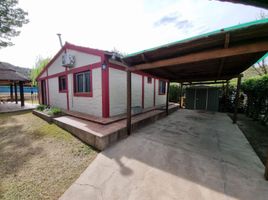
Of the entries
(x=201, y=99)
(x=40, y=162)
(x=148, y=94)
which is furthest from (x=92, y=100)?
(x=201, y=99)

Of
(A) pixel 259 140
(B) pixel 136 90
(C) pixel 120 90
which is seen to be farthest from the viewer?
(B) pixel 136 90

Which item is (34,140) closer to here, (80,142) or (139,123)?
(80,142)

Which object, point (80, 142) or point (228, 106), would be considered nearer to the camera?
point (80, 142)

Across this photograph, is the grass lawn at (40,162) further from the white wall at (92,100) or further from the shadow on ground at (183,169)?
the white wall at (92,100)

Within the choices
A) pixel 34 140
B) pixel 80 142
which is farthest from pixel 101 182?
pixel 34 140

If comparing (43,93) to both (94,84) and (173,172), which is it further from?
(173,172)

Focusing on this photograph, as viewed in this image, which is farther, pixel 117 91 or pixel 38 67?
pixel 38 67

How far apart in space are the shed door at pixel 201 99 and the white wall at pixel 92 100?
862 cm

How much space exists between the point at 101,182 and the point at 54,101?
845cm

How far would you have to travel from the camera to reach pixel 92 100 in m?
5.95

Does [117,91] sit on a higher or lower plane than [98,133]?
higher

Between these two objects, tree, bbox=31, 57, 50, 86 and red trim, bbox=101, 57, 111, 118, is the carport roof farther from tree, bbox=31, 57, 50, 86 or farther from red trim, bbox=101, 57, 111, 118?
tree, bbox=31, 57, 50, 86

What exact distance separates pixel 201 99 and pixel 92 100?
8.86m

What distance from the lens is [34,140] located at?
4.36 metres
